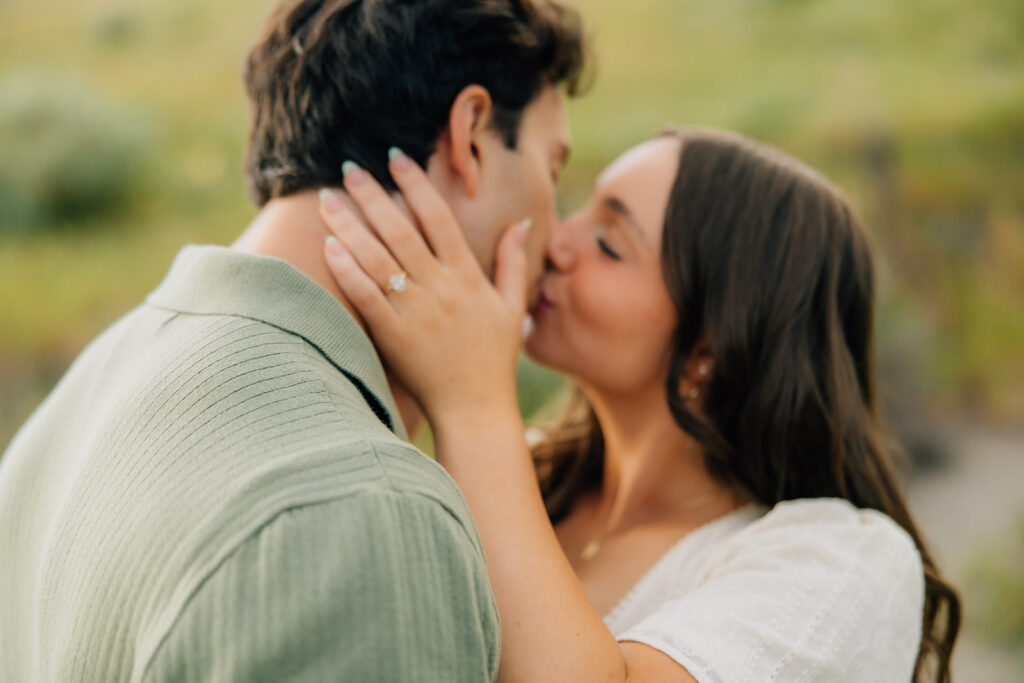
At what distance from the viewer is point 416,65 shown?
4.16 ft

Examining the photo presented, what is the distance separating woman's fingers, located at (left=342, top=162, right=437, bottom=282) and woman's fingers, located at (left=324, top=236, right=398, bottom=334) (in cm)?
6

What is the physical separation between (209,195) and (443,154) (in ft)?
6.27

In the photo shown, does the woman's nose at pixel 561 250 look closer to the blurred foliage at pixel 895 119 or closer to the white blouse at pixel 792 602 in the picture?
the white blouse at pixel 792 602

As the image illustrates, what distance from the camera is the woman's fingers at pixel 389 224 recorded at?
125cm

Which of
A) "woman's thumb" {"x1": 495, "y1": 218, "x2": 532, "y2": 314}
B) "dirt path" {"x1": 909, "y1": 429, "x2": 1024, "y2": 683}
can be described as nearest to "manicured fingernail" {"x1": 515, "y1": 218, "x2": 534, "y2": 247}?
"woman's thumb" {"x1": 495, "y1": 218, "x2": 532, "y2": 314}

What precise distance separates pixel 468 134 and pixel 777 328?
0.71m

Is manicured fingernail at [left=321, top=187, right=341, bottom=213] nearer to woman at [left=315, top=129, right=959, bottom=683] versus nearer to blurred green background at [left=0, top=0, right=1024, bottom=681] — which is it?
woman at [left=315, top=129, right=959, bottom=683]

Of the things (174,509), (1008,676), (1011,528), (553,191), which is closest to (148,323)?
(174,509)

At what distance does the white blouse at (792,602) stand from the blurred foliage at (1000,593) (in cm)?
199

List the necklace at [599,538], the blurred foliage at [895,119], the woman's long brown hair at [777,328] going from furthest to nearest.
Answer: the blurred foliage at [895,119] < the necklace at [599,538] < the woman's long brown hair at [777,328]

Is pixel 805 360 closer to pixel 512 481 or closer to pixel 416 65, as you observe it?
pixel 512 481

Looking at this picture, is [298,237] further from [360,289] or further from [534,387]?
[534,387]

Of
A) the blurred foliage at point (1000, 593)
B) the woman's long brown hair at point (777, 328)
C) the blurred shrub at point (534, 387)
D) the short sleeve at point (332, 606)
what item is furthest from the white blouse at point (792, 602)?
the blurred foliage at point (1000, 593)

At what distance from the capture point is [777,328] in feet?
5.32
